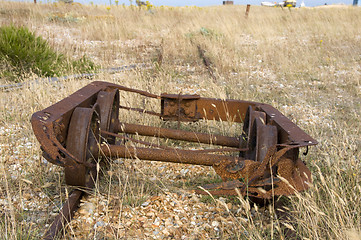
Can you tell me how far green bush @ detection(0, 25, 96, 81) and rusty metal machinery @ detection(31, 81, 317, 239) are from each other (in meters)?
3.98

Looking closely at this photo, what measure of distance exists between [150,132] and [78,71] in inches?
159

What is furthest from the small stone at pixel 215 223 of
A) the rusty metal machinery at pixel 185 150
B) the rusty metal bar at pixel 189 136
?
the rusty metal bar at pixel 189 136

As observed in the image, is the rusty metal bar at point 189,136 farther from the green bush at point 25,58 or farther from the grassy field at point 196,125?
the green bush at point 25,58

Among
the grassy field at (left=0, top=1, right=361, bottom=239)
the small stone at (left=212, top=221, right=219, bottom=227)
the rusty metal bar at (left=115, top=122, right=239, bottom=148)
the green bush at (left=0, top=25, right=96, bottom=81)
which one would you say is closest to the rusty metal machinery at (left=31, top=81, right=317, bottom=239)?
the rusty metal bar at (left=115, top=122, right=239, bottom=148)

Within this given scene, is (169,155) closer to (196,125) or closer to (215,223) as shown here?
(215,223)

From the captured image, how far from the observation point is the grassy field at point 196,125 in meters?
2.28

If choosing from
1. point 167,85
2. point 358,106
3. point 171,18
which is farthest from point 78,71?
point 171,18

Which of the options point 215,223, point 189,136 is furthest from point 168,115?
point 215,223

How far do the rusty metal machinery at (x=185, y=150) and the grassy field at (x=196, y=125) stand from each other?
163 mm

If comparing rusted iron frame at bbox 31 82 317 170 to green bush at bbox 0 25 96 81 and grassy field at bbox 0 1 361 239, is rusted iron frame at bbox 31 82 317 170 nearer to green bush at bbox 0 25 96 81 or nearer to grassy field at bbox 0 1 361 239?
grassy field at bbox 0 1 361 239

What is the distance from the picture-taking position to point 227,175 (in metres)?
2.23

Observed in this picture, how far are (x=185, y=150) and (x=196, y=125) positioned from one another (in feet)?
6.77

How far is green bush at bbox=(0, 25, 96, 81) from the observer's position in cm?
649

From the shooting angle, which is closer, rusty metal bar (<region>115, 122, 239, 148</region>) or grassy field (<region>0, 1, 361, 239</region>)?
grassy field (<region>0, 1, 361, 239</region>)
